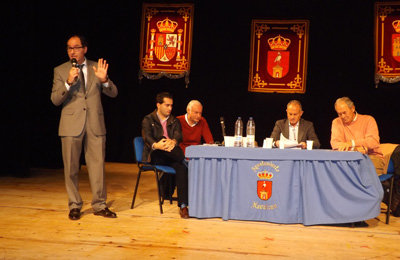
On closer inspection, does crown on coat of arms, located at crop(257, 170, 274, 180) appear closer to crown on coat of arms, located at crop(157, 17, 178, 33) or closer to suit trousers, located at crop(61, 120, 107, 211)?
suit trousers, located at crop(61, 120, 107, 211)

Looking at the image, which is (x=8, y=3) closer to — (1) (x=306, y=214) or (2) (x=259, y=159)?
(2) (x=259, y=159)

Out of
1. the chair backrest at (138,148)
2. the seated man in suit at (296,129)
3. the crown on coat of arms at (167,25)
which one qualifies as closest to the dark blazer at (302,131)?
the seated man in suit at (296,129)

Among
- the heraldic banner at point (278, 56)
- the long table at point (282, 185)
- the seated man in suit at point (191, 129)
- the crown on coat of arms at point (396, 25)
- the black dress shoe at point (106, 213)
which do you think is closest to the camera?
the long table at point (282, 185)

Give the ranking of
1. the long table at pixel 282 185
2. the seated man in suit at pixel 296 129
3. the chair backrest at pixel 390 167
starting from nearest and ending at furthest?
1. the long table at pixel 282 185
2. the chair backrest at pixel 390 167
3. the seated man in suit at pixel 296 129

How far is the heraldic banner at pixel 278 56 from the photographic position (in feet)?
23.3

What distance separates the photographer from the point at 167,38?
7406mm

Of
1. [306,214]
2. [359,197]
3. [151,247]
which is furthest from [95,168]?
[359,197]

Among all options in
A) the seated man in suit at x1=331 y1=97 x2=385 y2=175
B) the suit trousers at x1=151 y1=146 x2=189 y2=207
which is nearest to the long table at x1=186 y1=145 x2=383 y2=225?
the suit trousers at x1=151 y1=146 x2=189 y2=207

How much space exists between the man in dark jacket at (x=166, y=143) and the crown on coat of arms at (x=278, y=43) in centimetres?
345

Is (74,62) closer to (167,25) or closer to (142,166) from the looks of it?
(142,166)

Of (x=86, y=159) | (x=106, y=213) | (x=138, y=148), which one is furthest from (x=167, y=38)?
(x=106, y=213)

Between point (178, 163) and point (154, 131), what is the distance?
42 cm

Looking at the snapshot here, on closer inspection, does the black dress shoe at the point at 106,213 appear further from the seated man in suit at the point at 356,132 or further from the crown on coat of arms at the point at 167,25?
the crown on coat of arms at the point at 167,25

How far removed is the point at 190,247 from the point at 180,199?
1.10 metres
